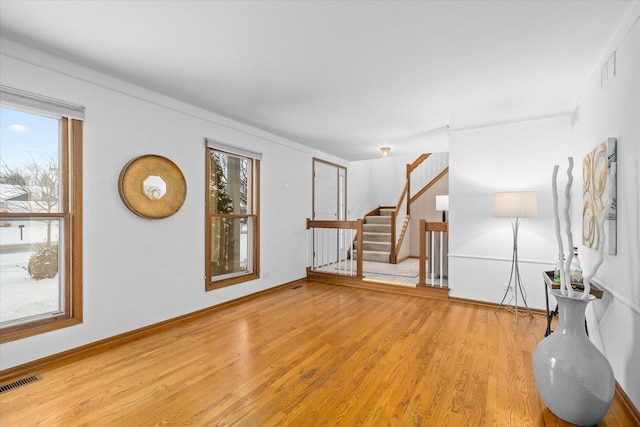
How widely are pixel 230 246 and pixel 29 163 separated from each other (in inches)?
90.0

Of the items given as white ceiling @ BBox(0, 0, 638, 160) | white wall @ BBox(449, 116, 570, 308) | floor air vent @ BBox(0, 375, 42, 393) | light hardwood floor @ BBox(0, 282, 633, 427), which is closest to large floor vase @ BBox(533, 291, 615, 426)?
light hardwood floor @ BBox(0, 282, 633, 427)

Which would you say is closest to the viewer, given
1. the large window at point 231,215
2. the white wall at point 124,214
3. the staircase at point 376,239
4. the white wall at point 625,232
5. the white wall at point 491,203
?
the white wall at point 625,232

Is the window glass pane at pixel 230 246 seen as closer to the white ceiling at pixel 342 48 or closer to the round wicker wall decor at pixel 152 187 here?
the round wicker wall decor at pixel 152 187

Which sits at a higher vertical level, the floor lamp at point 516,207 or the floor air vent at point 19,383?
the floor lamp at point 516,207

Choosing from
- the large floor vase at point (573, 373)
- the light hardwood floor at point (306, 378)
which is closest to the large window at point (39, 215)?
the light hardwood floor at point (306, 378)

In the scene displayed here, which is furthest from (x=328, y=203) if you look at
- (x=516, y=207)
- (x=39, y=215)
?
(x=39, y=215)

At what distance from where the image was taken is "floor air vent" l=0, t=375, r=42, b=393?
215cm

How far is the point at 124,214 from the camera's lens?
118 inches

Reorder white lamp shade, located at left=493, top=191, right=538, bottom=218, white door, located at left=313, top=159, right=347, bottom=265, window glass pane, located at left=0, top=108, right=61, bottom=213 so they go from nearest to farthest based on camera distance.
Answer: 1. window glass pane, located at left=0, top=108, right=61, bottom=213
2. white lamp shade, located at left=493, top=191, right=538, bottom=218
3. white door, located at left=313, top=159, right=347, bottom=265

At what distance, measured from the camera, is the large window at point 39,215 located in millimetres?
2367

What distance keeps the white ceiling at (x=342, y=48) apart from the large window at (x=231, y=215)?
785 millimetres

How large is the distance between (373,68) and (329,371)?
8.27 ft

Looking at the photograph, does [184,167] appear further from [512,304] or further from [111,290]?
[512,304]

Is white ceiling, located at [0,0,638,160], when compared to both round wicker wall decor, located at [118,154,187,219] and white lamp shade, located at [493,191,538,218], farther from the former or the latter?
white lamp shade, located at [493,191,538,218]
